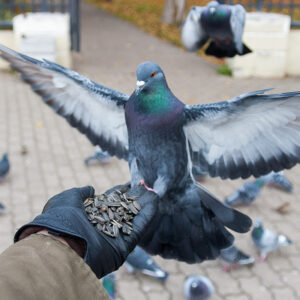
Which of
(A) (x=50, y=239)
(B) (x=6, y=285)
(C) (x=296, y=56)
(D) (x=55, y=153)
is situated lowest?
(D) (x=55, y=153)

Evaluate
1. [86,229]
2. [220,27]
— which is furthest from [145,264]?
[220,27]

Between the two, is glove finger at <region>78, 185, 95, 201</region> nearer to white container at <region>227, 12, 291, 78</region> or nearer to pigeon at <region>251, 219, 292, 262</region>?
pigeon at <region>251, 219, 292, 262</region>

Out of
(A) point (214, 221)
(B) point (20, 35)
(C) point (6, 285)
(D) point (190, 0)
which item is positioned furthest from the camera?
(D) point (190, 0)

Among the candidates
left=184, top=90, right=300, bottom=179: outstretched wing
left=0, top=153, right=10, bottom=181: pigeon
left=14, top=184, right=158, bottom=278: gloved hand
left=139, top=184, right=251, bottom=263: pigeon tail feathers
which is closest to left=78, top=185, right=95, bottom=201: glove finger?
left=14, top=184, right=158, bottom=278: gloved hand

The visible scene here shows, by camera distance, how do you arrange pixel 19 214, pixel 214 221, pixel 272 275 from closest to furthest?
pixel 214 221 → pixel 272 275 → pixel 19 214

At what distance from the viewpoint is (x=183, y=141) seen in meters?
2.99

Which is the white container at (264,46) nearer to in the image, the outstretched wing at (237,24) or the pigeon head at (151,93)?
the outstretched wing at (237,24)

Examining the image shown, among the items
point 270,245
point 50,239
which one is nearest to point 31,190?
point 270,245

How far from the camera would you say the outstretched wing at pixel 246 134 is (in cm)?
260

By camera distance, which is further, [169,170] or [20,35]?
[20,35]

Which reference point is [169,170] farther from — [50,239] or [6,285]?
[6,285]

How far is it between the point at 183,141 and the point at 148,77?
531mm

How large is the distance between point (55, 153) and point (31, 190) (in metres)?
1.01

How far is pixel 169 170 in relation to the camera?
301 cm
